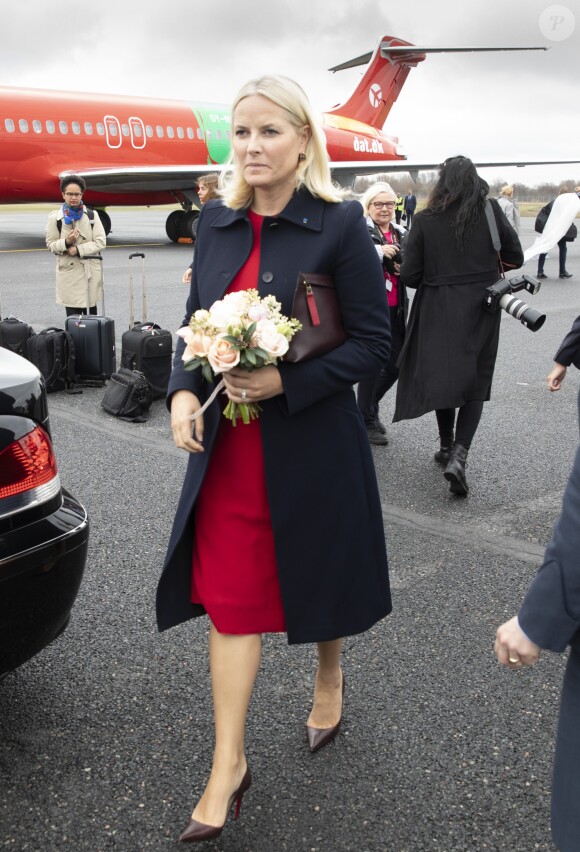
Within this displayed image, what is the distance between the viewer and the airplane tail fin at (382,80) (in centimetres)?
3038

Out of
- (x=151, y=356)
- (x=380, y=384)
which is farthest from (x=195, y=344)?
(x=151, y=356)

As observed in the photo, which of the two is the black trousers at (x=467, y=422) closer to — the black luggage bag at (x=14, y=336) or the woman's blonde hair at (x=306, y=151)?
the woman's blonde hair at (x=306, y=151)

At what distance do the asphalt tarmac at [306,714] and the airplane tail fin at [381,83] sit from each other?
28.0m

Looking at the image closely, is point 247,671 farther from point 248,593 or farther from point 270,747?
point 270,747

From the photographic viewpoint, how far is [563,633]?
4.64ft

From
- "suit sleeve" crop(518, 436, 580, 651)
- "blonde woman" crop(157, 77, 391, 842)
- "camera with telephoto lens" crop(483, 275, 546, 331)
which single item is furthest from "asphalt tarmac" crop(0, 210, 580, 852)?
"camera with telephoto lens" crop(483, 275, 546, 331)

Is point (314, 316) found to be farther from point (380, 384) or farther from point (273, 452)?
point (380, 384)

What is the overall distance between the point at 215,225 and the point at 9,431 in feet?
2.71

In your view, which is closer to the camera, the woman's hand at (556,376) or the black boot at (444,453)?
the woman's hand at (556,376)

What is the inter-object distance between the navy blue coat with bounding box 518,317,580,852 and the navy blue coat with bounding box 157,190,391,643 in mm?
907

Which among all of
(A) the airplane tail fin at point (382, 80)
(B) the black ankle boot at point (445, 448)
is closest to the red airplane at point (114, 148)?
(A) the airplane tail fin at point (382, 80)

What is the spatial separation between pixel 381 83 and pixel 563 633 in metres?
32.2

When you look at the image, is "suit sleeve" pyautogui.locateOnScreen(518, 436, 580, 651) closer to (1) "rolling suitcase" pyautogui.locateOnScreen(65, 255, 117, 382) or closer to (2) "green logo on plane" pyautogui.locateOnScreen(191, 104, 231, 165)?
(1) "rolling suitcase" pyautogui.locateOnScreen(65, 255, 117, 382)

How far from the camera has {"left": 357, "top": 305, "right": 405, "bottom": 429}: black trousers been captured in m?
5.91
